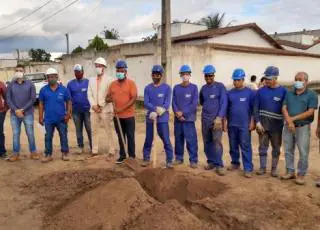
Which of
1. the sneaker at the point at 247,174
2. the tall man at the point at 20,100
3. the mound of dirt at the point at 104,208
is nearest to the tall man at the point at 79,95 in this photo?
the tall man at the point at 20,100

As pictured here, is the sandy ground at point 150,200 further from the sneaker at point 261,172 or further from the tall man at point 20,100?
the tall man at point 20,100

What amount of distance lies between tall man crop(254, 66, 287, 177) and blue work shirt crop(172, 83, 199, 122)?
42.1 inches

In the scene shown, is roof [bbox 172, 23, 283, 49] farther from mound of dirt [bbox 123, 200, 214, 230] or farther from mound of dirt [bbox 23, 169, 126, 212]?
mound of dirt [bbox 123, 200, 214, 230]

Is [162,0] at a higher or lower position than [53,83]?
higher

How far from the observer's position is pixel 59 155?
8.09 m

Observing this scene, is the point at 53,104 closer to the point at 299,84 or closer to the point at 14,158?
the point at 14,158

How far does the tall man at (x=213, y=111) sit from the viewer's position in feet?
20.2

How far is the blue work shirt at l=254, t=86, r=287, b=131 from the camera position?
5.79 meters

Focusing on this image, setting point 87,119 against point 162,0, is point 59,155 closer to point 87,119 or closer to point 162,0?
point 87,119

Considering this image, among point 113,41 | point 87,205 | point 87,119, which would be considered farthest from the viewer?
point 113,41

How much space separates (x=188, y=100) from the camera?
6461 millimetres

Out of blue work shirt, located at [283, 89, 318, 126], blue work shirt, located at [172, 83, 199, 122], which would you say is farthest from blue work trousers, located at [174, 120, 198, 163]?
blue work shirt, located at [283, 89, 318, 126]

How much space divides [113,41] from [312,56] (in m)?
21.0

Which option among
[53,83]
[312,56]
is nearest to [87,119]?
[53,83]
